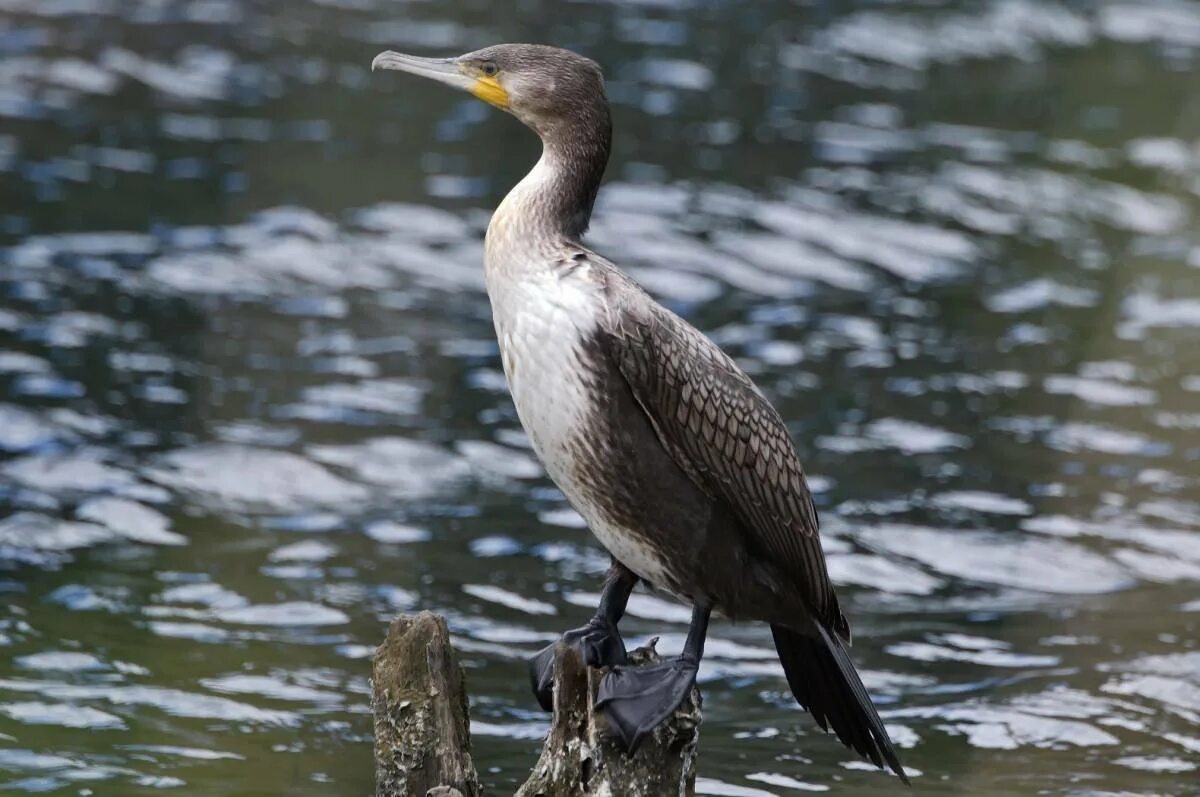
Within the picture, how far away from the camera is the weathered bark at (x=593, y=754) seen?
5.00 m

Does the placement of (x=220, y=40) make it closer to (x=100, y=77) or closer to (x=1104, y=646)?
(x=100, y=77)

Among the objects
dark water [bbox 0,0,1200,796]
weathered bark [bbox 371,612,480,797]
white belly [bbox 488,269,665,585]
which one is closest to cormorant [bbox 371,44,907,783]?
white belly [bbox 488,269,665,585]

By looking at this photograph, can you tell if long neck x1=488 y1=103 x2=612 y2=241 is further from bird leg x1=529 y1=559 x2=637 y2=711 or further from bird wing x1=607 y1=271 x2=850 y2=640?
bird leg x1=529 y1=559 x2=637 y2=711

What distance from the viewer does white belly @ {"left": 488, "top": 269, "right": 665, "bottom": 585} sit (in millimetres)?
5043

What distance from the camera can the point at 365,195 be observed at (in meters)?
12.8

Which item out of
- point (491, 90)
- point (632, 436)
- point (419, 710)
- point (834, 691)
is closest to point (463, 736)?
point (419, 710)

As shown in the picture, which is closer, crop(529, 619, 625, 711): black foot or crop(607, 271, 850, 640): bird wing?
crop(607, 271, 850, 640): bird wing

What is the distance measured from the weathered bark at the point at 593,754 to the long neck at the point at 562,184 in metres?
1.11

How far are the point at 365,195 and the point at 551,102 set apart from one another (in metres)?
7.43

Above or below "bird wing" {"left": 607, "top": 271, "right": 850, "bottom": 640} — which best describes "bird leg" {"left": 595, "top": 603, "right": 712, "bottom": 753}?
below

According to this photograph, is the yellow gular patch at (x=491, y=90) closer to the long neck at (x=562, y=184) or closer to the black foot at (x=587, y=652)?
the long neck at (x=562, y=184)

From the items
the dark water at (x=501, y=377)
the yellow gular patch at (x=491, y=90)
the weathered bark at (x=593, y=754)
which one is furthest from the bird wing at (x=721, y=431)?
the dark water at (x=501, y=377)

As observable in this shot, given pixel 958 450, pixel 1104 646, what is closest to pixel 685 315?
pixel 958 450

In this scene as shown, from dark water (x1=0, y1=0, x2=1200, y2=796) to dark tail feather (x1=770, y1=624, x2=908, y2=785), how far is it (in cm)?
115
